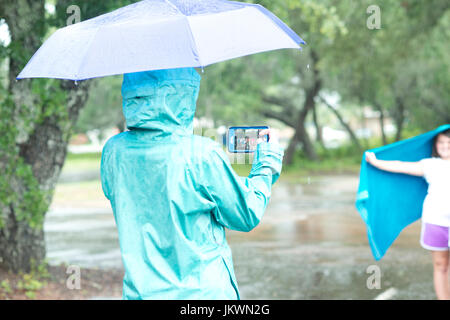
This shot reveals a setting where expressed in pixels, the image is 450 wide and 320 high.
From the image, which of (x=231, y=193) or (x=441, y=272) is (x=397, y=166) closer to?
(x=441, y=272)

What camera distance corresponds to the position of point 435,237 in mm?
5207

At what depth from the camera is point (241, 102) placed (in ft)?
80.3

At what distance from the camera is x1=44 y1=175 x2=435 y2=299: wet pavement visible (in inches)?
270

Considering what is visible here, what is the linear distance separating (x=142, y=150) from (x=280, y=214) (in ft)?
35.6

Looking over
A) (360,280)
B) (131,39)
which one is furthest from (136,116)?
(360,280)

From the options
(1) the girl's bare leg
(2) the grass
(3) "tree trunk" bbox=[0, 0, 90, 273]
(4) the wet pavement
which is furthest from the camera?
(2) the grass

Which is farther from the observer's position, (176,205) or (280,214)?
(280,214)

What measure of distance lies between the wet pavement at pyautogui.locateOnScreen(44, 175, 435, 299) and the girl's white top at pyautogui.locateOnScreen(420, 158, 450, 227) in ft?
5.19

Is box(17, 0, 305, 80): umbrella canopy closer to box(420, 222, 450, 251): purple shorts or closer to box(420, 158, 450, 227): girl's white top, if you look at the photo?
box(420, 158, 450, 227): girl's white top

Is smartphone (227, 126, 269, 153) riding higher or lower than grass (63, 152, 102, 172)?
higher

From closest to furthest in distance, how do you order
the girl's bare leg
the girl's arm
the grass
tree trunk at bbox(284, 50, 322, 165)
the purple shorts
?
the girl's arm
the purple shorts
the girl's bare leg
tree trunk at bbox(284, 50, 322, 165)
the grass

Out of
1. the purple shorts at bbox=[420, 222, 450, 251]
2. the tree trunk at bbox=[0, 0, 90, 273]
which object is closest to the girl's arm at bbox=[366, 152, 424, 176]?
the purple shorts at bbox=[420, 222, 450, 251]
